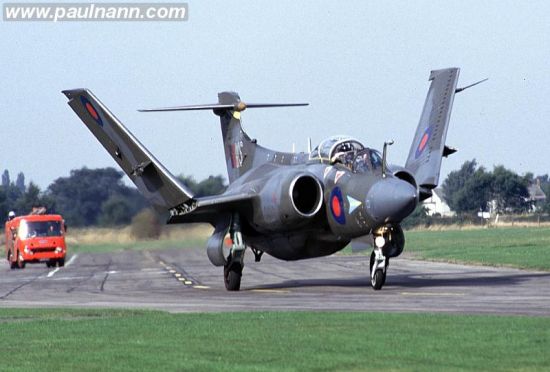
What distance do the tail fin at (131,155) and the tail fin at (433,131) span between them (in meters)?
5.57

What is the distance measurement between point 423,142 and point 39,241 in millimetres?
25067

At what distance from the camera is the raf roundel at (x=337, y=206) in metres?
25.1

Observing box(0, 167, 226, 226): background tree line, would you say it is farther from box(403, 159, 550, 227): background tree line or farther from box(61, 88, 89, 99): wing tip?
box(403, 159, 550, 227): background tree line

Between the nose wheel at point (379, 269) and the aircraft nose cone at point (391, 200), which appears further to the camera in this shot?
the nose wheel at point (379, 269)

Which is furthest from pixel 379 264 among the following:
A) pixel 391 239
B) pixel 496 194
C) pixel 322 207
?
pixel 496 194

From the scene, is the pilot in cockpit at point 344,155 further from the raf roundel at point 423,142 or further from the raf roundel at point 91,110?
the raf roundel at point 91,110

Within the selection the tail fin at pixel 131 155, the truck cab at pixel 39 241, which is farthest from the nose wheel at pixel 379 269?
the truck cab at pixel 39 241

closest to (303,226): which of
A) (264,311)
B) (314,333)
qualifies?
(264,311)

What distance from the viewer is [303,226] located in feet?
85.5

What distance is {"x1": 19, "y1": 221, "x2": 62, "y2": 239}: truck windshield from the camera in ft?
164

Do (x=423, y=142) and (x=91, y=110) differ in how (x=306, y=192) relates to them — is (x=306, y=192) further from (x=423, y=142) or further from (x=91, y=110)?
(x=91, y=110)

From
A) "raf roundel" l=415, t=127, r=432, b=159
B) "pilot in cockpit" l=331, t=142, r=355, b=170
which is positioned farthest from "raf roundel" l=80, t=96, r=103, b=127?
"raf roundel" l=415, t=127, r=432, b=159

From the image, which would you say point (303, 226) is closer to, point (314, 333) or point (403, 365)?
point (314, 333)

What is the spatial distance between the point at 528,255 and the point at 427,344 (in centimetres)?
2651
